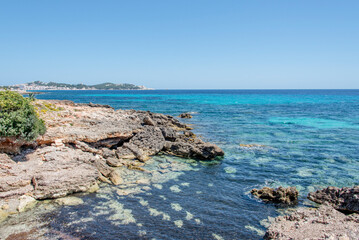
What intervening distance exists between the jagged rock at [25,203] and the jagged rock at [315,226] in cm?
1191

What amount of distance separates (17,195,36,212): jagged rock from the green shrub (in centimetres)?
441

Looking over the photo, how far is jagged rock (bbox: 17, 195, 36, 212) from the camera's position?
1221 cm

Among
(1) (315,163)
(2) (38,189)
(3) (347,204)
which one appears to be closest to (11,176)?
(2) (38,189)

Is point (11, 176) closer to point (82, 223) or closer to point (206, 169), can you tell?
point (82, 223)

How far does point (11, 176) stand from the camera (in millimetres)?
13688

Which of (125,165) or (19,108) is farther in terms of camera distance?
(125,165)

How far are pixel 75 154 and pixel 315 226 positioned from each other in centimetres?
1515

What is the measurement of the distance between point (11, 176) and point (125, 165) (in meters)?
7.54

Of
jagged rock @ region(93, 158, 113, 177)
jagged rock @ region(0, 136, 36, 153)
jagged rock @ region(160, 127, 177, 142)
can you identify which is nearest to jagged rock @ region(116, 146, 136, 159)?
jagged rock @ region(93, 158, 113, 177)

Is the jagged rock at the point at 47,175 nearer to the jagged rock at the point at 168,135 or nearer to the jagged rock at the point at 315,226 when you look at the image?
the jagged rock at the point at 168,135

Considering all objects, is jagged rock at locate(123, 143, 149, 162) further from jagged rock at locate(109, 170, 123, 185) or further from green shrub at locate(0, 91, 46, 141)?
green shrub at locate(0, 91, 46, 141)

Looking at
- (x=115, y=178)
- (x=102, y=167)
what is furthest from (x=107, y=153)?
(x=115, y=178)

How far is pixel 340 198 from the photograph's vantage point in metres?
13.1

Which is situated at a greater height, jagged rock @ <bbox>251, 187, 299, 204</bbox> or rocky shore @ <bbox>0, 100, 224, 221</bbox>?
rocky shore @ <bbox>0, 100, 224, 221</bbox>
